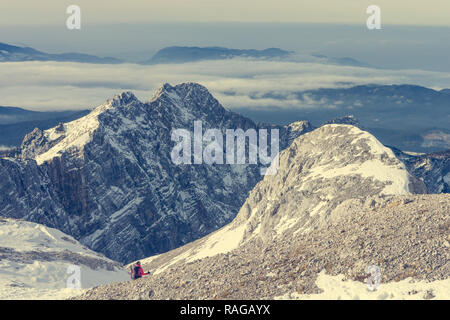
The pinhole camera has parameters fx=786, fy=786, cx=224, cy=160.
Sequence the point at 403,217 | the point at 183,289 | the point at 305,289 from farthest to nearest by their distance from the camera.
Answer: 1. the point at 403,217
2. the point at 183,289
3. the point at 305,289
